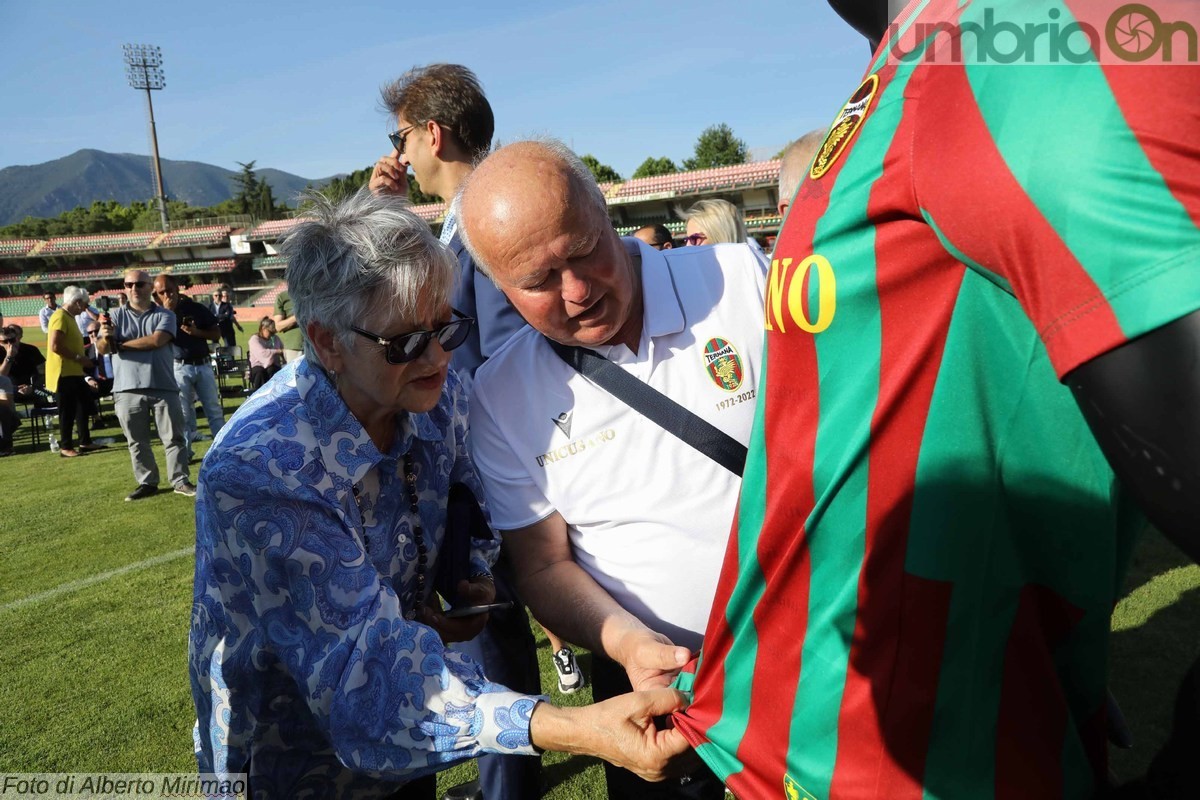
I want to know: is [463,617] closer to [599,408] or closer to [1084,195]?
[599,408]

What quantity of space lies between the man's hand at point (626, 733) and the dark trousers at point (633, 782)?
0.69 meters

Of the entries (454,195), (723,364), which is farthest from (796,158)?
(723,364)

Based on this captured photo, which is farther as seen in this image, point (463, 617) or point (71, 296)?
point (71, 296)

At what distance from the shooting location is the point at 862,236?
0.96 m

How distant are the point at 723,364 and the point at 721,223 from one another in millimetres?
4174

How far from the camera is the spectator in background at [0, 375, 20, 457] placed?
12.1 meters

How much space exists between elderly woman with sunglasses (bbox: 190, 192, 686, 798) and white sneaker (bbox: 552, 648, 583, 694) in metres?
1.93

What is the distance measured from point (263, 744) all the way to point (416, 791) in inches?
27.6

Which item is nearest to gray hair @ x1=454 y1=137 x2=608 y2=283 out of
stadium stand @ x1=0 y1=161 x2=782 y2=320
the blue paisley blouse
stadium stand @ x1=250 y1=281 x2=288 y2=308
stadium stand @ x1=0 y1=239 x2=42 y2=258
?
the blue paisley blouse


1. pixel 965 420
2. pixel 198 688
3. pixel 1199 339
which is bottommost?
pixel 198 688

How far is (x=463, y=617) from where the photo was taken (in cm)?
254

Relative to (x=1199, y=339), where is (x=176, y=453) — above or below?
below

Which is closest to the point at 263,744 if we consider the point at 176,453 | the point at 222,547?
the point at 222,547

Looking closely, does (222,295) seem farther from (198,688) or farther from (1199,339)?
(1199,339)
